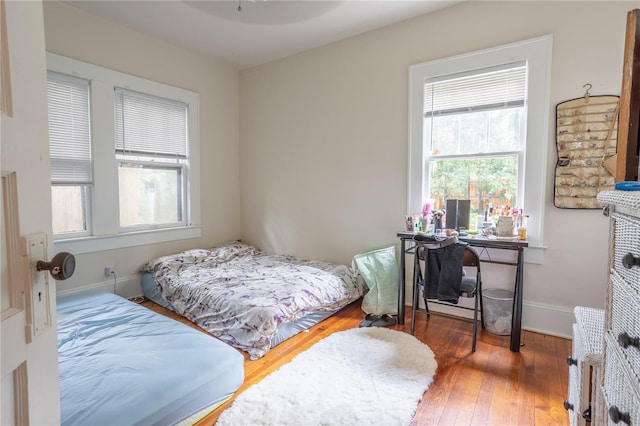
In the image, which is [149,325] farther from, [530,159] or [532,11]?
[532,11]

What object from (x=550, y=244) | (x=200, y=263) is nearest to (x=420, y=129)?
(x=550, y=244)

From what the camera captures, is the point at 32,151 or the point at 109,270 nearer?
the point at 32,151

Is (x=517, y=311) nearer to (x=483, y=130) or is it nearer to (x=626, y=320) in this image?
(x=483, y=130)

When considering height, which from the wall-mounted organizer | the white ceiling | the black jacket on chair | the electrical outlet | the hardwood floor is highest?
the white ceiling

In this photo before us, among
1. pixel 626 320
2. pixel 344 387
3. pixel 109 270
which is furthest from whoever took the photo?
pixel 109 270

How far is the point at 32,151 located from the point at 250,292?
2221 mm

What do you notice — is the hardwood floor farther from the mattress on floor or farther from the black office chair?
the black office chair

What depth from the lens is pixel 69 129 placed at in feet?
9.45

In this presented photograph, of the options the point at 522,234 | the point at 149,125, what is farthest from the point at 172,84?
the point at 522,234

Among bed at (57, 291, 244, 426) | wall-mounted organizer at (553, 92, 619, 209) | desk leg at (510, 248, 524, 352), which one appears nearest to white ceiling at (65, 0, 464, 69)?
wall-mounted organizer at (553, 92, 619, 209)

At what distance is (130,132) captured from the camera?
333 centimetres

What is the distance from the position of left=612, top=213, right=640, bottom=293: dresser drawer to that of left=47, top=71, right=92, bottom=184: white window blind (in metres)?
3.66

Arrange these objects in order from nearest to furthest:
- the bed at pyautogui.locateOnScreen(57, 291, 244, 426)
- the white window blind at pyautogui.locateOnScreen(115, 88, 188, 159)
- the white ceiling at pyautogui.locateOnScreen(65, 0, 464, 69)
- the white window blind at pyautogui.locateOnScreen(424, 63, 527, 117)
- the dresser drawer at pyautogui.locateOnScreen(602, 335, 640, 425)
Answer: the dresser drawer at pyautogui.locateOnScreen(602, 335, 640, 425)
the bed at pyautogui.locateOnScreen(57, 291, 244, 426)
the white window blind at pyautogui.locateOnScreen(424, 63, 527, 117)
the white ceiling at pyautogui.locateOnScreen(65, 0, 464, 69)
the white window blind at pyautogui.locateOnScreen(115, 88, 188, 159)

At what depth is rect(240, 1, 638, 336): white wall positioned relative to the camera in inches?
93.1
